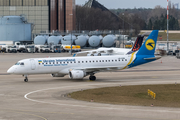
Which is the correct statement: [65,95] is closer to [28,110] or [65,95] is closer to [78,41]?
[28,110]

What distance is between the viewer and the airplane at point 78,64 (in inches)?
1780

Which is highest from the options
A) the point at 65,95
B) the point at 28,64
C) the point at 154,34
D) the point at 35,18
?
the point at 35,18

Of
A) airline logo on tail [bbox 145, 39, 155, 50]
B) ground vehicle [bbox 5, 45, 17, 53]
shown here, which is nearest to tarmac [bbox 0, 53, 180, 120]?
airline logo on tail [bbox 145, 39, 155, 50]

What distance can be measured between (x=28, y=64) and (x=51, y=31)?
109424 millimetres

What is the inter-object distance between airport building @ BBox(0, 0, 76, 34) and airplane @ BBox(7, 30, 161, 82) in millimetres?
106435

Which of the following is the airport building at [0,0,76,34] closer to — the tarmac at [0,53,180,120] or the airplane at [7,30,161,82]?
the airplane at [7,30,161,82]

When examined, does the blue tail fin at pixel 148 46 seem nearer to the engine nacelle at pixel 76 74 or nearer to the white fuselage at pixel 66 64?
the white fuselage at pixel 66 64

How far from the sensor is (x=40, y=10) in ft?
497

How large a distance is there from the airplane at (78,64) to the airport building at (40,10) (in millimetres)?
106435

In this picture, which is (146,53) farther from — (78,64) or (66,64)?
(66,64)

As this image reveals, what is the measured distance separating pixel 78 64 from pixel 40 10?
10927 cm

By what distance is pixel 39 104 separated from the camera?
98.7 feet

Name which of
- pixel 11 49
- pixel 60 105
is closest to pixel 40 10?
pixel 11 49

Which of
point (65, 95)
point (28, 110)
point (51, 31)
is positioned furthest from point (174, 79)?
point (51, 31)
